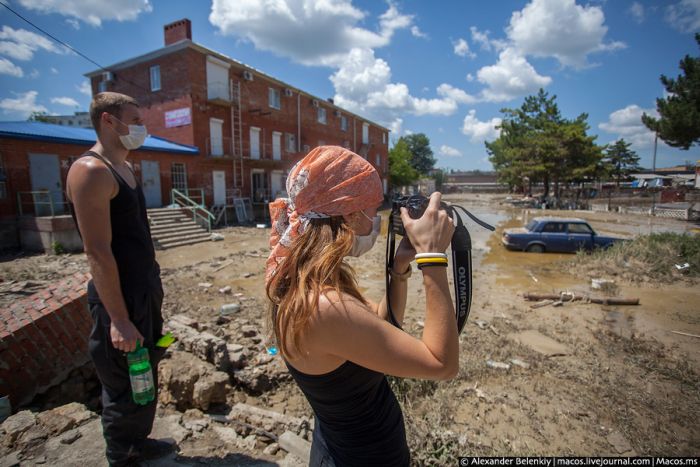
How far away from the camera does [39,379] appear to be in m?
2.96

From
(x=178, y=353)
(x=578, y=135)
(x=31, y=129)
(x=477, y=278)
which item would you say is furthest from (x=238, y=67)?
(x=578, y=135)

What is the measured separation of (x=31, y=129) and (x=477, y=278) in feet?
59.1

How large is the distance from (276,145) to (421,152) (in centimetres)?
6101

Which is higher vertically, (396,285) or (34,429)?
(396,285)

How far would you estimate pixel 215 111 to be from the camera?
2033cm

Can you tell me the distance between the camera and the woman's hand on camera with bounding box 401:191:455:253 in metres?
1.24

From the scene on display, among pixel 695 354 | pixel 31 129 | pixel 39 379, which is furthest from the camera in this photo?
pixel 31 129

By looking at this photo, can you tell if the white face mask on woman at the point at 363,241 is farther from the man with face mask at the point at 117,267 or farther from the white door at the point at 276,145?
the white door at the point at 276,145

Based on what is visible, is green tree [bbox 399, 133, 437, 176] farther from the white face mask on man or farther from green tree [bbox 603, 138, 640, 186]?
the white face mask on man

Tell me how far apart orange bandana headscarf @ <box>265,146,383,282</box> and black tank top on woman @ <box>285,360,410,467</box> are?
45 cm

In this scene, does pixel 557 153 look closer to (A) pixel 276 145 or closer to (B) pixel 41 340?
(A) pixel 276 145

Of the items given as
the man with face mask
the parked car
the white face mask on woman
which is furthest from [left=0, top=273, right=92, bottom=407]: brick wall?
the parked car

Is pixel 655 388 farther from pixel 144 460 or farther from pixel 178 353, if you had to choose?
pixel 178 353

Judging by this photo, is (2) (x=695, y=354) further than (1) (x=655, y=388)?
Yes
